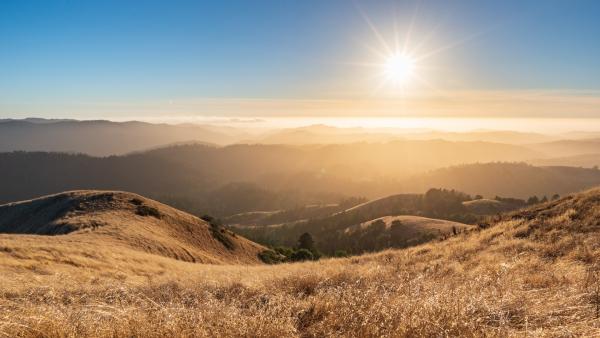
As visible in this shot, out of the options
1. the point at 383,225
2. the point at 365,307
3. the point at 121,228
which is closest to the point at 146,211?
the point at 121,228

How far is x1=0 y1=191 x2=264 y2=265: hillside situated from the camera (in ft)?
98.3

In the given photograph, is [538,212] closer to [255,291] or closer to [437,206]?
[255,291]

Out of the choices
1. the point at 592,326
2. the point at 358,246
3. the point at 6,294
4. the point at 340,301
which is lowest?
the point at 358,246

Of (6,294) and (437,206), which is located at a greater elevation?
(6,294)

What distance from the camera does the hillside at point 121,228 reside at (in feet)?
98.3

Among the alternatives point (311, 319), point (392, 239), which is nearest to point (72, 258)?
point (311, 319)

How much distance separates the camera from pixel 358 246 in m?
100

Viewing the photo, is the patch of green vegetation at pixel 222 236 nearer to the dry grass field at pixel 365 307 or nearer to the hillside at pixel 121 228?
the hillside at pixel 121 228

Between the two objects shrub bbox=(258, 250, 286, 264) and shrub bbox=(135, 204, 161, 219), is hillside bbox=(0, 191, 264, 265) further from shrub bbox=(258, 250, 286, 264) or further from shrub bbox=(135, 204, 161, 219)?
shrub bbox=(258, 250, 286, 264)

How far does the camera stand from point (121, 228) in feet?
116

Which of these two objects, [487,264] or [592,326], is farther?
[487,264]

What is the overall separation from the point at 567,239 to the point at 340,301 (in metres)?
10.4

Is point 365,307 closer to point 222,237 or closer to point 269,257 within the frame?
point 222,237

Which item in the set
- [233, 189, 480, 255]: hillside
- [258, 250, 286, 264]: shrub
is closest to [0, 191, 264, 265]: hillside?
[258, 250, 286, 264]: shrub
